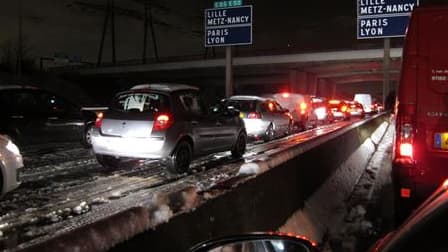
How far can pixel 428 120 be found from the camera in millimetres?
6906

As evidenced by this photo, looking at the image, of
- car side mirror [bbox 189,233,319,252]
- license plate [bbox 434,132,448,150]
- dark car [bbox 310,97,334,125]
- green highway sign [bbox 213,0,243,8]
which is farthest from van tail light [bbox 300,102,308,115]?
car side mirror [bbox 189,233,319,252]

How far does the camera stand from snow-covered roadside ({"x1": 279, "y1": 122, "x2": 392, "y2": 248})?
24.3 feet

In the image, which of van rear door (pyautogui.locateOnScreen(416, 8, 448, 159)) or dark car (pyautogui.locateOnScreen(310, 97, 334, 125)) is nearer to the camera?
van rear door (pyautogui.locateOnScreen(416, 8, 448, 159))

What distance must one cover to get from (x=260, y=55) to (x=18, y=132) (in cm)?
6380

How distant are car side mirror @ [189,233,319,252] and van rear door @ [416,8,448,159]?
14.9 feet

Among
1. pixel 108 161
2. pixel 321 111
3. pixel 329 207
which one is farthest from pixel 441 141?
pixel 321 111

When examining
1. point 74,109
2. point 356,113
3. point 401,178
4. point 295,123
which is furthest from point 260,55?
point 401,178

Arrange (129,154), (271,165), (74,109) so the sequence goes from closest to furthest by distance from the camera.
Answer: (271,165) → (129,154) → (74,109)

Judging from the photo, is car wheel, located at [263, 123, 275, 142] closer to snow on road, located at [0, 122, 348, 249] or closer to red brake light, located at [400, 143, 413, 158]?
snow on road, located at [0, 122, 348, 249]

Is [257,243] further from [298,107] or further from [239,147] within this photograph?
[298,107]

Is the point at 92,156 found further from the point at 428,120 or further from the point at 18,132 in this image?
the point at 428,120

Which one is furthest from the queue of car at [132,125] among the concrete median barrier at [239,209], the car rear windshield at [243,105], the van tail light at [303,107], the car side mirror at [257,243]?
the van tail light at [303,107]

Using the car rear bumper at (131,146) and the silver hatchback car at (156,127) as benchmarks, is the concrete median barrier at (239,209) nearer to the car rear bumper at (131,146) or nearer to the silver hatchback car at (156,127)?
the silver hatchback car at (156,127)

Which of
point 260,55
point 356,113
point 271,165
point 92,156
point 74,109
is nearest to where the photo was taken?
point 271,165
